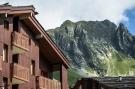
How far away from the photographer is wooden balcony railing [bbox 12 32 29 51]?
153ft

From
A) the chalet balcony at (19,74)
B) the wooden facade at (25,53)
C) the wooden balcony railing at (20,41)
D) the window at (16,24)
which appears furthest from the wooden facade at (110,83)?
the window at (16,24)

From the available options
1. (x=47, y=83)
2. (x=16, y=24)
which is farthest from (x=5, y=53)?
(x=47, y=83)

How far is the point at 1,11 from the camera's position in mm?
44500

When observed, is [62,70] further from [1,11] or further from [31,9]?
[1,11]

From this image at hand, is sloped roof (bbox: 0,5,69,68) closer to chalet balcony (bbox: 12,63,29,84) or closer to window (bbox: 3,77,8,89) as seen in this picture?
chalet balcony (bbox: 12,63,29,84)

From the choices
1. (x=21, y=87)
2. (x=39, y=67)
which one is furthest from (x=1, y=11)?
(x=39, y=67)

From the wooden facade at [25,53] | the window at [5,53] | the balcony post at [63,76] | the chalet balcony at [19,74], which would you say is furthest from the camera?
the balcony post at [63,76]

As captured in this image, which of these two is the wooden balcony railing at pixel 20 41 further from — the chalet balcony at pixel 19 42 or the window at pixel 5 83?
the window at pixel 5 83

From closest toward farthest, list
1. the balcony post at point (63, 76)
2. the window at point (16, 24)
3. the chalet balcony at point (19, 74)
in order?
the chalet balcony at point (19, 74) < the window at point (16, 24) < the balcony post at point (63, 76)

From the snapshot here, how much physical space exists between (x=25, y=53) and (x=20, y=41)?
217cm

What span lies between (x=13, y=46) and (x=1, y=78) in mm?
4135

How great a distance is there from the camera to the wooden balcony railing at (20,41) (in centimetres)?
4675

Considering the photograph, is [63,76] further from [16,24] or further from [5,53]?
[5,53]

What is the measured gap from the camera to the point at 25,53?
163 feet
